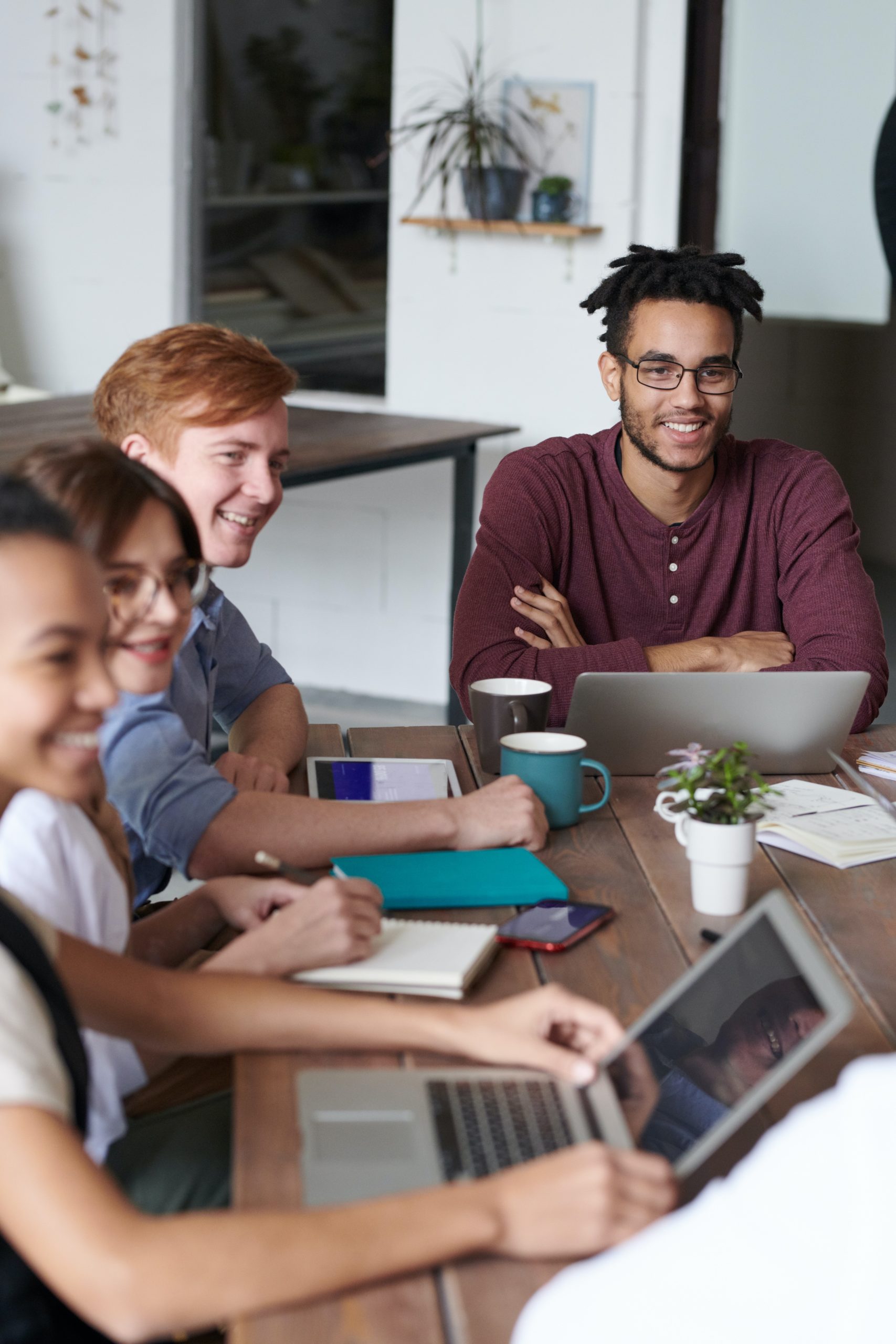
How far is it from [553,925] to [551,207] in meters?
2.90

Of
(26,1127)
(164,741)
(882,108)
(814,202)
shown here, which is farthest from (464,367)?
(26,1127)

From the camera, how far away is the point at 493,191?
3.79m

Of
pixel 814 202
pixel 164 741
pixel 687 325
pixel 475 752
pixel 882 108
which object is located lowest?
pixel 475 752

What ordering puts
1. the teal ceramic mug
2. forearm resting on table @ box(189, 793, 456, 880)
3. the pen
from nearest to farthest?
the pen
forearm resting on table @ box(189, 793, 456, 880)
the teal ceramic mug

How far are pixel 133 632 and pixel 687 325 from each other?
119 cm

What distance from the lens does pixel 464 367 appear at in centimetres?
399

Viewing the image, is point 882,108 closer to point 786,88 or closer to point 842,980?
point 786,88

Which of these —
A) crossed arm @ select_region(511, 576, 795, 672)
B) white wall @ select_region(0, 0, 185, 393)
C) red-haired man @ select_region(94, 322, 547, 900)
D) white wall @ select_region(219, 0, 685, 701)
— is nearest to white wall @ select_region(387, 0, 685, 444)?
white wall @ select_region(219, 0, 685, 701)

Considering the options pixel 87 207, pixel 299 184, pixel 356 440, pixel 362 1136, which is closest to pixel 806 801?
pixel 362 1136

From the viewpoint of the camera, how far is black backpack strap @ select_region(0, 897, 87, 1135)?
85cm

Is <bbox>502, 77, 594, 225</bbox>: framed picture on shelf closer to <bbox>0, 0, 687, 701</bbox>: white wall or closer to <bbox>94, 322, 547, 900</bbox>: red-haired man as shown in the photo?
<bbox>0, 0, 687, 701</bbox>: white wall

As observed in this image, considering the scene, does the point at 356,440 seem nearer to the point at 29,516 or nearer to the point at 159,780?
the point at 159,780

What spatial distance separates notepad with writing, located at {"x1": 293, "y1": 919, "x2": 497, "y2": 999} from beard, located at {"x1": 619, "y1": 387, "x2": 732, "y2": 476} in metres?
1.11

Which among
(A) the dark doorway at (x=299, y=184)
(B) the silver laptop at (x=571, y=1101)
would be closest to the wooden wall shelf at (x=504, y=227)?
(A) the dark doorway at (x=299, y=184)
